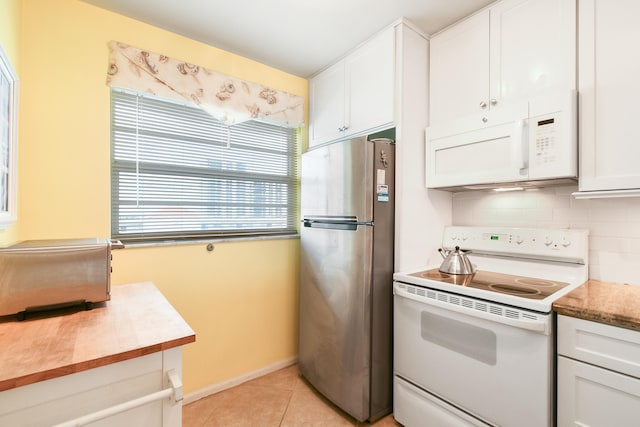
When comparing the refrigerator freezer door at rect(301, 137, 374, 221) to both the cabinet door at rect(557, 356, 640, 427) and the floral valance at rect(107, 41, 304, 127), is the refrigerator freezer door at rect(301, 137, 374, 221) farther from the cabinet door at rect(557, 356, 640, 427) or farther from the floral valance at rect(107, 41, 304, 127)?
the cabinet door at rect(557, 356, 640, 427)

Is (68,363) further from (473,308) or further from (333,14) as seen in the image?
(333,14)

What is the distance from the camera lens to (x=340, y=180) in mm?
1932

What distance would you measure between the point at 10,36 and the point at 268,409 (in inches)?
94.3

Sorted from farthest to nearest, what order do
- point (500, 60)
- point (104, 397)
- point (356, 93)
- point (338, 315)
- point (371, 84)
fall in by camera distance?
point (356, 93) < point (371, 84) < point (338, 315) < point (500, 60) < point (104, 397)

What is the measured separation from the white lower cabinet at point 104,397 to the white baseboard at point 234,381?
3.88 feet

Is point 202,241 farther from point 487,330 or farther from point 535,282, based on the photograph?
point 535,282

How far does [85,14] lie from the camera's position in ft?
5.51

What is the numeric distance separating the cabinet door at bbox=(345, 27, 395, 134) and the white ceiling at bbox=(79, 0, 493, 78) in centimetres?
10

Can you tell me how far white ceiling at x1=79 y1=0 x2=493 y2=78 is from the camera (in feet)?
5.59

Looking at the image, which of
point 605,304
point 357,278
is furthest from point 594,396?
point 357,278

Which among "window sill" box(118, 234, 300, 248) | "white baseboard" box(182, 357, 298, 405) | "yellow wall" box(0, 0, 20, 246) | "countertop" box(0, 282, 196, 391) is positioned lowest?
"white baseboard" box(182, 357, 298, 405)

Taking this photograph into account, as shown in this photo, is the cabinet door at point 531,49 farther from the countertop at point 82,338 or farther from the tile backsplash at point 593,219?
the countertop at point 82,338

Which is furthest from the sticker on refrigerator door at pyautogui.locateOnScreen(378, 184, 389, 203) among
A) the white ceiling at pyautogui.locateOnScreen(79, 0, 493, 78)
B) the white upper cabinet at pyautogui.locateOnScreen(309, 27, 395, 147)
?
the white ceiling at pyautogui.locateOnScreen(79, 0, 493, 78)

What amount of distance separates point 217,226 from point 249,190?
377 millimetres
